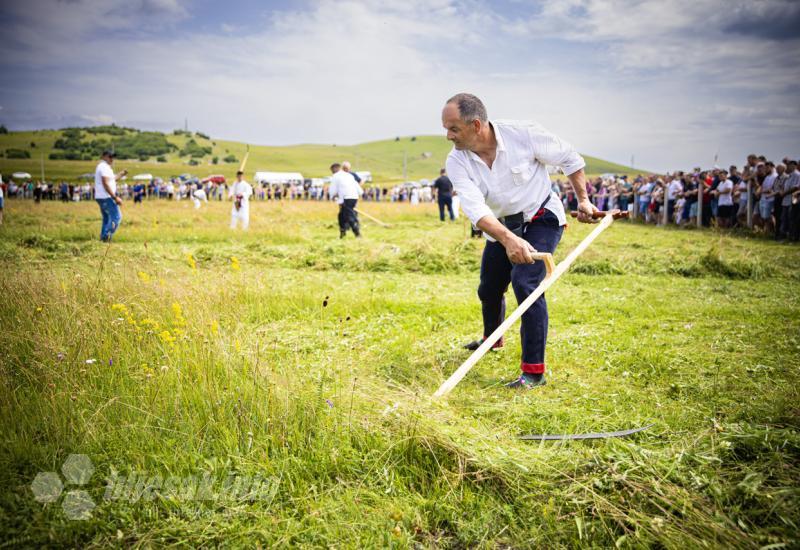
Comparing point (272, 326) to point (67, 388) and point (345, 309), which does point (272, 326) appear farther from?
point (67, 388)

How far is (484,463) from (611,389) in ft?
6.12

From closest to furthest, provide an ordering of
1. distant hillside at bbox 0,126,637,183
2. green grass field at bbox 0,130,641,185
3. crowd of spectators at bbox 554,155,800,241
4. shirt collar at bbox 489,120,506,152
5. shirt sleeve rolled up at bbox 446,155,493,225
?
1. shirt sleeve rolled up at bbox 446,155,493,225
2. shirt collar at bbox 489,120,506,152
3. crowd of spectators at bbox 554,155,800,241
4. green grass field at bbox 0,130,641,185
5. distant hillside at bbox 0,126,637,183

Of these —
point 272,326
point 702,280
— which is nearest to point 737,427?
point 272,326

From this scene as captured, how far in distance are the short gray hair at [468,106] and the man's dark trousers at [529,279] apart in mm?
1038

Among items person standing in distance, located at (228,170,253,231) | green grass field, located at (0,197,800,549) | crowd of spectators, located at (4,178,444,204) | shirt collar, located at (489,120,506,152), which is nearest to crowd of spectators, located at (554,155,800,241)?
green grass field, located at (0,197,800,549)

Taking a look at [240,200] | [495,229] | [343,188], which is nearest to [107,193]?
[240,200]

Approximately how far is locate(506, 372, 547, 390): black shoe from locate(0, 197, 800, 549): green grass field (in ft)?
0.28

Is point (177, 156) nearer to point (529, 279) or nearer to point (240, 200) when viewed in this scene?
point (240, 200)

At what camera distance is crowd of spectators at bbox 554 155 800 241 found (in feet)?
44.3

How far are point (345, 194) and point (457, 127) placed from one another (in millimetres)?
10417

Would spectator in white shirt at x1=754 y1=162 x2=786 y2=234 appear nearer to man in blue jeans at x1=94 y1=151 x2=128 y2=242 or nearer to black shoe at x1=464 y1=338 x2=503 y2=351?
black shoe at x1=464 y1=338 x2=503 y2=351

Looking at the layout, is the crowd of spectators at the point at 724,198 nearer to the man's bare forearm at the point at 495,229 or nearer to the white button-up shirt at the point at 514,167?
the white button-up shirt at the point at 514,167

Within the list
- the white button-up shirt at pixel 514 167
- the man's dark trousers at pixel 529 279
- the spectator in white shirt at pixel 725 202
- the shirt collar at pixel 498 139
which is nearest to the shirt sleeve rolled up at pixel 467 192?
the white button-up shirt at pixel 514 167

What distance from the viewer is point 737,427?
284 cm
